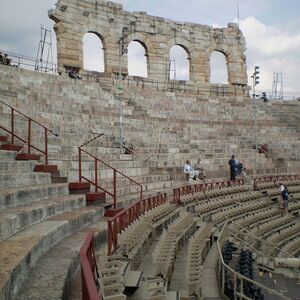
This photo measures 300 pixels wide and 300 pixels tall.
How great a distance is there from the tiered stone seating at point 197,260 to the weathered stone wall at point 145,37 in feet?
64.6

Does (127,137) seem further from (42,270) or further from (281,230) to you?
(42,270)

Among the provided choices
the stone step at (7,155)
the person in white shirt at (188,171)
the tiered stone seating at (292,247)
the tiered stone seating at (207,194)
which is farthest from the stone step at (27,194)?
the person in white shirt at (188,171)

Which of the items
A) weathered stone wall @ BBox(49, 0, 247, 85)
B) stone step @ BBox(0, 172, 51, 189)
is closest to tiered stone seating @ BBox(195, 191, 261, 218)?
stone step @ BBox(0, 172, 51, 189)

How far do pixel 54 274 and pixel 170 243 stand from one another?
3.59 metres

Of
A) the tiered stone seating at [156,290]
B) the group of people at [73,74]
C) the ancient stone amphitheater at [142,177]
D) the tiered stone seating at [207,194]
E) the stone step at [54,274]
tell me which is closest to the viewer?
the stone step at [54,274]

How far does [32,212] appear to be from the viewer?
702 cm

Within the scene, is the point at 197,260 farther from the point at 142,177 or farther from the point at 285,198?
the point at 285,198

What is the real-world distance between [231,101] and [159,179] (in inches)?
696

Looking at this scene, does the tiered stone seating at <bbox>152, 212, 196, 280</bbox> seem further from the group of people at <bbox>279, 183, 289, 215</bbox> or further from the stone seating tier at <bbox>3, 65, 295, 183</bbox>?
A: the group of people at <bbox>279, 183, 289, 215</bbox>

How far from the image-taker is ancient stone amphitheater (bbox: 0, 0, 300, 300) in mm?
5922

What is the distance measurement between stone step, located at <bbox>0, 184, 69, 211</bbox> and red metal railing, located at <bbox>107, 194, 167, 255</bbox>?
1771mm

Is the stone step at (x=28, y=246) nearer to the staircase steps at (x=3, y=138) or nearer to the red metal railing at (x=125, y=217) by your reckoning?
the red metal railing at (x=125, y=217)

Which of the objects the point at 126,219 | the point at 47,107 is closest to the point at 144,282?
the point at 126,219

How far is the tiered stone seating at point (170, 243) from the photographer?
271 inches
